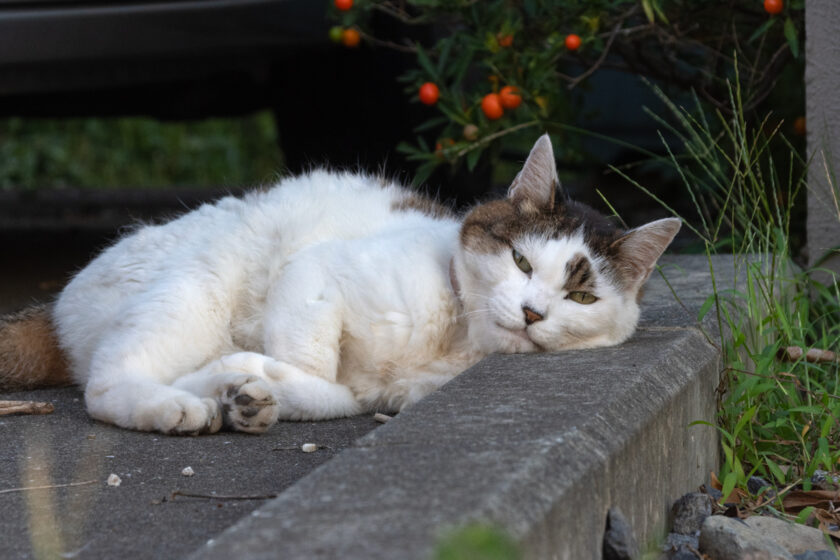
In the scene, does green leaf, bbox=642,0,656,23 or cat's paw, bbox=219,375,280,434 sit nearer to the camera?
cat's paw, bbox=219,375,280,434

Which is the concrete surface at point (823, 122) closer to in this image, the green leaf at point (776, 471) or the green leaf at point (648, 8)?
the green leaf at point (648, 8)

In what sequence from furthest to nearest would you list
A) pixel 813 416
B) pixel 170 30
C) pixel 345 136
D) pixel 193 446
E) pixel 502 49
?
pixel 345 136 → pixel 170 30 → pixel 502 49 → pixel 813 416 → pixel 193 446

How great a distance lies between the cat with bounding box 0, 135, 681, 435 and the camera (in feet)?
9.21

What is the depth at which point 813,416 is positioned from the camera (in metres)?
2.82

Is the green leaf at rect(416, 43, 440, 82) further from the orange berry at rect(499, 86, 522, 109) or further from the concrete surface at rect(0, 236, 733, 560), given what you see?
the concrete surface at rect(0, 236, 733, 560)

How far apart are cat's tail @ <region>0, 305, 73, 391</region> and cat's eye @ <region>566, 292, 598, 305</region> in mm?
1593

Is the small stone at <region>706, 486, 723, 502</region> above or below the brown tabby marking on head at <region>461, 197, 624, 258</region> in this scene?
below

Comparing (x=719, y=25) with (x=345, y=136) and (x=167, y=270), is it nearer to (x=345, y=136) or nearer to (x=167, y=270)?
(x=345, y=136)

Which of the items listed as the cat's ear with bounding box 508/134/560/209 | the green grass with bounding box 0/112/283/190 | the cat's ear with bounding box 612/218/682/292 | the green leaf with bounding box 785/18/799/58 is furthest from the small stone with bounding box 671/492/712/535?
the green grass with bounding box 0/112/283/190

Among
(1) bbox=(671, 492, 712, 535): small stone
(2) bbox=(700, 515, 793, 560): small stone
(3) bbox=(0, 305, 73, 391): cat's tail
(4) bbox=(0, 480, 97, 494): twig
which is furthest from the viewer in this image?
(3) bbox=(0, 305, 73, 391): cat's tail

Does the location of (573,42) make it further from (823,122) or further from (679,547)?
(679,547)

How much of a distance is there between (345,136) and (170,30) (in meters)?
1.22

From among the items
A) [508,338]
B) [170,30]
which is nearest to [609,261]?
[508,338]

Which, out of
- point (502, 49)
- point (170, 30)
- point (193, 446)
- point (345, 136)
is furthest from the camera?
point (345, 136)
